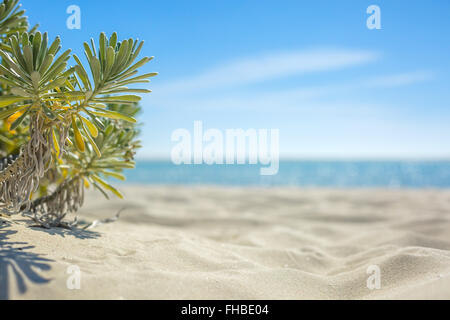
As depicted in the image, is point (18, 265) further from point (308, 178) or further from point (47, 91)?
point (308, 178)

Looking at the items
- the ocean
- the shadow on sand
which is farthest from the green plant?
the ocean

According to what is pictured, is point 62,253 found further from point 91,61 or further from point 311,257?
point 311,257

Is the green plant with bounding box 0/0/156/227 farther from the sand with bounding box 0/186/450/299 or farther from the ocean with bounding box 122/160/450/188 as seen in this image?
the ocean with bounding box 122/160/450/188

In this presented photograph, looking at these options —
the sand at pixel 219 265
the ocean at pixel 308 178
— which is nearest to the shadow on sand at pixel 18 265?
the sand at pixel 219 265

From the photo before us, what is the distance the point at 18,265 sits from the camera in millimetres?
1700

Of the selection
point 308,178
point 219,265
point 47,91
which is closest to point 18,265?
point 47,91

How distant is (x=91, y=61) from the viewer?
72.9 inches

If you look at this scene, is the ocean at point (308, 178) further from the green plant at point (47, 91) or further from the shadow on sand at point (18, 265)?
the shadow on sand at point (18, 265)

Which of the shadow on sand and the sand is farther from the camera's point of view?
the sand

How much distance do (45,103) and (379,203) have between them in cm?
632

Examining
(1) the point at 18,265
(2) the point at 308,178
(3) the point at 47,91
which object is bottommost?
(2) the point at 308,178

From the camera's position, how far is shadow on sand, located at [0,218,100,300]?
157cm

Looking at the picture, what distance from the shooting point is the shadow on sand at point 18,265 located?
5.16 feet
